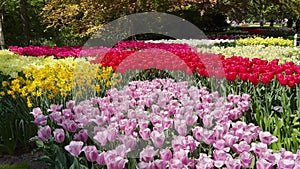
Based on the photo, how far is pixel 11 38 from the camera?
19.2 metres

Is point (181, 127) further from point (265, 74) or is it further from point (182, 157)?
point (265, 74)

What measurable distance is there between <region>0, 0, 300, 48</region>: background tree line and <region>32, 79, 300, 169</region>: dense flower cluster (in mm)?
12296

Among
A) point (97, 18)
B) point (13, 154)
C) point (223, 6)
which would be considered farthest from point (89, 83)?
point (223, 6)

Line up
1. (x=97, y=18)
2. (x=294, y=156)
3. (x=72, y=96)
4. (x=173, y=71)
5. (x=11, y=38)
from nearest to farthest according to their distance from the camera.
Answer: (x=294, y=156), (x=72, y=96), (x=173, y=71), (x=97, y=18), (x=11, y=38)

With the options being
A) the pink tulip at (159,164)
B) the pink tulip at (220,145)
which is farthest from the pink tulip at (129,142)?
the pink tulip at (220,145)

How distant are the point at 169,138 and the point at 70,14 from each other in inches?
523

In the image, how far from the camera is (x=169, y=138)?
9.40ft

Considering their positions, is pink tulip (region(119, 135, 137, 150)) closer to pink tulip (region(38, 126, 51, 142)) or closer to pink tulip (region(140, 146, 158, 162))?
pink tulip (region(140, 146, 158, 162))

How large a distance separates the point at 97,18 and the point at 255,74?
44.4 ft

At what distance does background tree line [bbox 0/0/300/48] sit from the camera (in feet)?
51.1

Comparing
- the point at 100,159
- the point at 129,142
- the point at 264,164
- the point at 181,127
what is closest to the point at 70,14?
the point at 181,127

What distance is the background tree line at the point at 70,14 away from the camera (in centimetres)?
1556

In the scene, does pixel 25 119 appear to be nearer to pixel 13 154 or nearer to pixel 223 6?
pixel 13 154

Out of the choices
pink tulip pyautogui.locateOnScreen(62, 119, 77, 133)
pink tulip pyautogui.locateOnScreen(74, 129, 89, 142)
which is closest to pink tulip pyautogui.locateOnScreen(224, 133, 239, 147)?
pink tulip pyautogui.locateOnScreen(74, 129, 89, 142)
